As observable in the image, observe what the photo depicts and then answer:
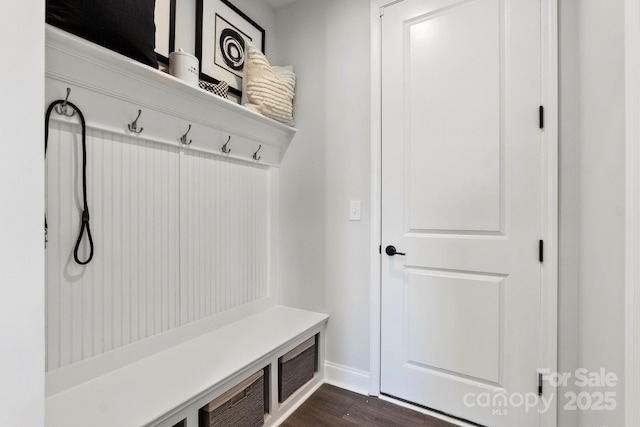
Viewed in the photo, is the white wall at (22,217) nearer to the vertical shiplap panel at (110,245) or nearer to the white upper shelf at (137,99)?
the white upper shelf at (137,99)

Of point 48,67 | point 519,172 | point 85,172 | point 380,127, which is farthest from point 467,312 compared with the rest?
point 48,67

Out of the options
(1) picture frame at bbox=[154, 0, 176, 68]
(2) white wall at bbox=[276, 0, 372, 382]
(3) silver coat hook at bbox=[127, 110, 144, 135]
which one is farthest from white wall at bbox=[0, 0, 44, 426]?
(2) white wall at bbox=[276, 0, 372, 382]

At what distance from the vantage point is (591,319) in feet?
3.94

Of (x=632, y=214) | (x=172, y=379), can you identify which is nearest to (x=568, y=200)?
(x=632, y=214)

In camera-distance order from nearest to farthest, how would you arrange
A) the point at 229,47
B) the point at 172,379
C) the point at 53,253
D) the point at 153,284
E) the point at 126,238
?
the point at 53,253, the point at 172,379, the point at 126,238, the point at 153,284, the point at 229,47

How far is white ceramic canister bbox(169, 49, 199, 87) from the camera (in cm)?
142

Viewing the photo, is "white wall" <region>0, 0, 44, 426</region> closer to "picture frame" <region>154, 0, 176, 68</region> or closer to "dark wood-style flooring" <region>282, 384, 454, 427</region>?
"picture frame" <region>154, 0, 176, 68</region>

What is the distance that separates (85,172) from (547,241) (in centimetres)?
200

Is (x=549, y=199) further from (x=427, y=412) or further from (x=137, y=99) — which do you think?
(x=137, y=99)

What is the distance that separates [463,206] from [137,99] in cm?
163

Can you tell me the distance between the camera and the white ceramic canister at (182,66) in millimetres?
1423

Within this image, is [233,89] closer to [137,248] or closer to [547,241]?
[137,248]

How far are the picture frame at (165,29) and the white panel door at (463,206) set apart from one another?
3.82ft

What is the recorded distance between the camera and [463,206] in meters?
1.58
